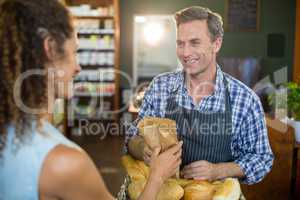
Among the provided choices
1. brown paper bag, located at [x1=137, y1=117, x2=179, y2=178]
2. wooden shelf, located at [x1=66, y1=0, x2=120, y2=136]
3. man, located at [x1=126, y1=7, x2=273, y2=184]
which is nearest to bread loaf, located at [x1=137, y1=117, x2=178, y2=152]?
brown paper bag, located at [x1=137, y1=117, x2=179, y2=178]

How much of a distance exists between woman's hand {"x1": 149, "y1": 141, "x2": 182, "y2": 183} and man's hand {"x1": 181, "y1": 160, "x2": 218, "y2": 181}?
266 millimetres

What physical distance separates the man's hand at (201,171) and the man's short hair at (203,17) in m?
0.62

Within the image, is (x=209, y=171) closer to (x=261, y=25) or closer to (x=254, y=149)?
(x=254, y=149)

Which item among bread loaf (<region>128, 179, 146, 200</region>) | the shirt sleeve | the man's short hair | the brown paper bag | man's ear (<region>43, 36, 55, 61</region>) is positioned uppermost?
the man's short hair

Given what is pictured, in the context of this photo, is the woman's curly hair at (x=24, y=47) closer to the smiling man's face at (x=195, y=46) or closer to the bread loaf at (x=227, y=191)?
the bread loaf at (x=227, y=191)

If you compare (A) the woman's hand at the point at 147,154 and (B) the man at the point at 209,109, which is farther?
(B) the man at the point at 209,109

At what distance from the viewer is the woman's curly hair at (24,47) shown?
98 cm

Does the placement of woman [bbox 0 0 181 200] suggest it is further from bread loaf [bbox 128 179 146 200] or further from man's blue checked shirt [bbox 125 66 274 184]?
man's blue checked shirt [bbox 125 66 274 184]

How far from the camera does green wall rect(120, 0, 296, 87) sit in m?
6.84

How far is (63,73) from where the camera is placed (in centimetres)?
106

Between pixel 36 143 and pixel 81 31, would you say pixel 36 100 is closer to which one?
pixel 36 143

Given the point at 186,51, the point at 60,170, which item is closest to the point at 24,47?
the point at 60,170

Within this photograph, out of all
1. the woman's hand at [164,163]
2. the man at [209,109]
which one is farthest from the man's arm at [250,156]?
the woman's hand at [164,163]

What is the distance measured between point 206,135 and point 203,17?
551 millimetres
